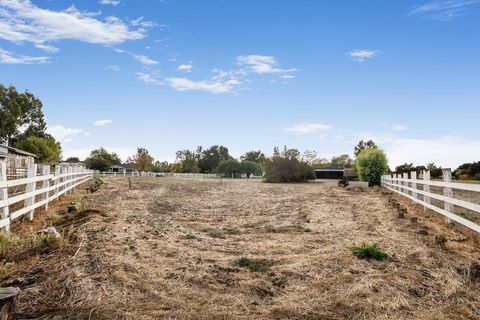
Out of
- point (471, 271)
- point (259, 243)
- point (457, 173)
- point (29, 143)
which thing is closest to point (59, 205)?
point (259, 243)

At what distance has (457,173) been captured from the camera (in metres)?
44.2

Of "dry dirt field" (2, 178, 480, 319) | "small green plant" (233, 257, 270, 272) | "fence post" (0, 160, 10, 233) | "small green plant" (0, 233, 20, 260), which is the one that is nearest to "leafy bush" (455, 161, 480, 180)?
"dry dirt field" (2, 178, 480, 319)

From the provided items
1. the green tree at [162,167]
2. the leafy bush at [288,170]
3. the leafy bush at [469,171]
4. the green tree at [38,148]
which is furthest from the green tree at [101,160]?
the leafy bush at [469,171]

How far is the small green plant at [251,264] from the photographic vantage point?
5750 mm

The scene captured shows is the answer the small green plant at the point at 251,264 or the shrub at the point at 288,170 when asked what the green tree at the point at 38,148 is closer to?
the shrub at the point at 288,170

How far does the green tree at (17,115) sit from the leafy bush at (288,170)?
51.2m

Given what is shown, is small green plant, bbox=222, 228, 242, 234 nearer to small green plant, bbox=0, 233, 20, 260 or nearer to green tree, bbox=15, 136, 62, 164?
small green plant, bbox=0, 233, 20, 260

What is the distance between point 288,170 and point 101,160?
63.3 metres

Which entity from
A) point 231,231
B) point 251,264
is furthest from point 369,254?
point 231,231

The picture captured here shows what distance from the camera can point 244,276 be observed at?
5.41 m

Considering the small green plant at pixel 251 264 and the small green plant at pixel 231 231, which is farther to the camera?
the small green plant at pixel 231 231

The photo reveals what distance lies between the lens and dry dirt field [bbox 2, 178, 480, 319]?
4.29m

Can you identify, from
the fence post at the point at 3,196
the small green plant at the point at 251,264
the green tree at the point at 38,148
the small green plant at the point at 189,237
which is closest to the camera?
the small green plant at the point at 251,264

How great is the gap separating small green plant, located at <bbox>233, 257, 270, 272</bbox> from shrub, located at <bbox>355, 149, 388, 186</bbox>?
3238cm
